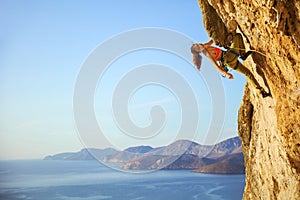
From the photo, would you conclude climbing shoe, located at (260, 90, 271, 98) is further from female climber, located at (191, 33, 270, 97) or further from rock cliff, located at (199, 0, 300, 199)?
female climber, located at (191, 33, 270, 97)

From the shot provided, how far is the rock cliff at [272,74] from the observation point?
4.79m

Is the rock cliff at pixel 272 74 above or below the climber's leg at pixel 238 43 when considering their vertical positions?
below

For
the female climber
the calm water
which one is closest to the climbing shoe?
the female climber

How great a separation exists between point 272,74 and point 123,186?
9234 centimetres

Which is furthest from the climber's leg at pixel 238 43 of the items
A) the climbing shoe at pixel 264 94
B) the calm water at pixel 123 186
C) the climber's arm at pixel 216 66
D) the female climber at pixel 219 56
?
the calm water at pixel 123 186

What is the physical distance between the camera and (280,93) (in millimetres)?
6133

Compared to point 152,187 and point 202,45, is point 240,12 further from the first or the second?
point 152,187

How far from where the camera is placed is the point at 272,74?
6078 millimetres

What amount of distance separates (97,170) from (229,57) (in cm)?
12463

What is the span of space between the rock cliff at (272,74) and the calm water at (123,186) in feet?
221

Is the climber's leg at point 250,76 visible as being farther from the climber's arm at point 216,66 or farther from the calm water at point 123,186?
the calm water at point 123,186

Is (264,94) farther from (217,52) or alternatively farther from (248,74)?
(217,52)

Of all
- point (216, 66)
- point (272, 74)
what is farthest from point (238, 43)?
point (272, 74)

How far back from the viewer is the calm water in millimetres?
76750
